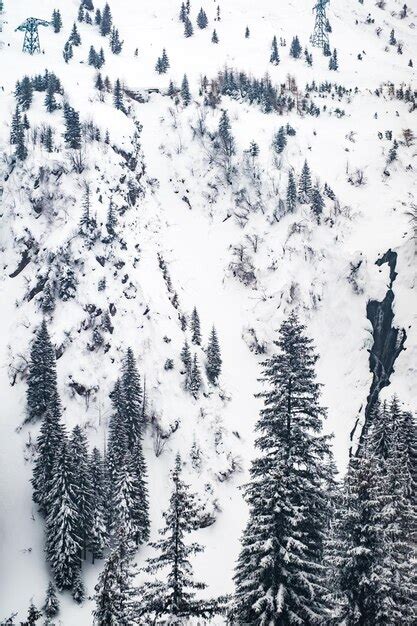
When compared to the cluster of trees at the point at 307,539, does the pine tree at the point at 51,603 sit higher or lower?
lower

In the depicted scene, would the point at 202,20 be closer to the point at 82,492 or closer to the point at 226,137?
the point at 226,137

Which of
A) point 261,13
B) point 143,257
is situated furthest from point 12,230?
point 261,13

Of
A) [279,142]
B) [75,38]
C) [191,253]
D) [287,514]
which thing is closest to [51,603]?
[287,514]

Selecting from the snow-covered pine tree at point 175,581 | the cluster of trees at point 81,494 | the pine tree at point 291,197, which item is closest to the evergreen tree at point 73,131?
the pine tree at point 291,197

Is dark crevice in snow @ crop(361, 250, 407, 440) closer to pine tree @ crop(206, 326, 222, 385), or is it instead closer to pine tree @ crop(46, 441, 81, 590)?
pine tree @ crop(206, 326, 222, 385)

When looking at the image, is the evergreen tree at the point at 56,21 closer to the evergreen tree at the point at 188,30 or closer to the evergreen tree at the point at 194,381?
the evergreen tree at the point at 188,30
